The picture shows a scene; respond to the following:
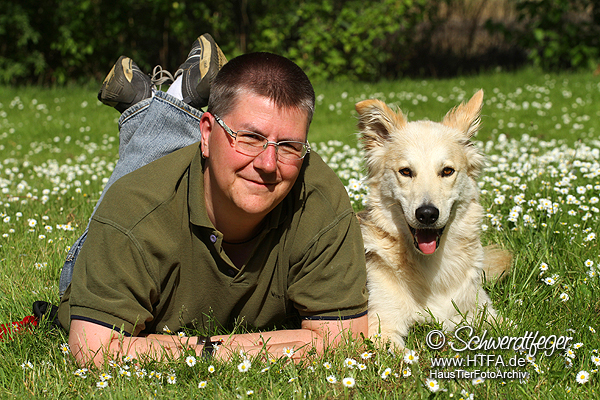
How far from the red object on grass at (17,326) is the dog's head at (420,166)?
7.61 feet

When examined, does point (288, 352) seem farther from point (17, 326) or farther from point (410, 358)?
→ point (17, 326)

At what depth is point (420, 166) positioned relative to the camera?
133 inches

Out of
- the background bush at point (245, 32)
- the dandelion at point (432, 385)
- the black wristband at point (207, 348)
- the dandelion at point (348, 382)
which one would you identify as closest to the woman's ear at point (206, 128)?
the black wristband at point (207, 348)

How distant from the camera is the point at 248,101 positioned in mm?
2688

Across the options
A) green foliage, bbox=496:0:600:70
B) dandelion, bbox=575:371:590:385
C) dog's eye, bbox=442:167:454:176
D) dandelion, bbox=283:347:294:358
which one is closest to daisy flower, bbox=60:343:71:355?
dandelion, bbox=283:347:294:358

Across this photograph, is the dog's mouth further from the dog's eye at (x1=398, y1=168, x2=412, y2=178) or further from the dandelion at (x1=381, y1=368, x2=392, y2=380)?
the dandelion at (x1=381, y1=368, x2=392, y2=380)

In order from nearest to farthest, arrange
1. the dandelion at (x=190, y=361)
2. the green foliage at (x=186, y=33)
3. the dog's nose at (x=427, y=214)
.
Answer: the dandelion at (x=190, y=361) < the dog's nose at (x=427, y=214) < the green foliage at (x=186, y=33)

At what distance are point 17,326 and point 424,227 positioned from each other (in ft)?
8.29

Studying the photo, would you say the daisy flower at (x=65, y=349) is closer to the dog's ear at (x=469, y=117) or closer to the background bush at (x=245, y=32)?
the dog's ear at (x=469, y=117)

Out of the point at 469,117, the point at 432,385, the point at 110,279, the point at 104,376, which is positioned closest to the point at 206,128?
the point at 110,279

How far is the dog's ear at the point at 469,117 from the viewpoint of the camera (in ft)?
12.1

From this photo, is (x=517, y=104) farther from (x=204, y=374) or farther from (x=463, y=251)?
(x=204, y=374)

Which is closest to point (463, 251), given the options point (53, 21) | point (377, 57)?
point (377, 57)

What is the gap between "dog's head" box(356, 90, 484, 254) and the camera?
3268mm
